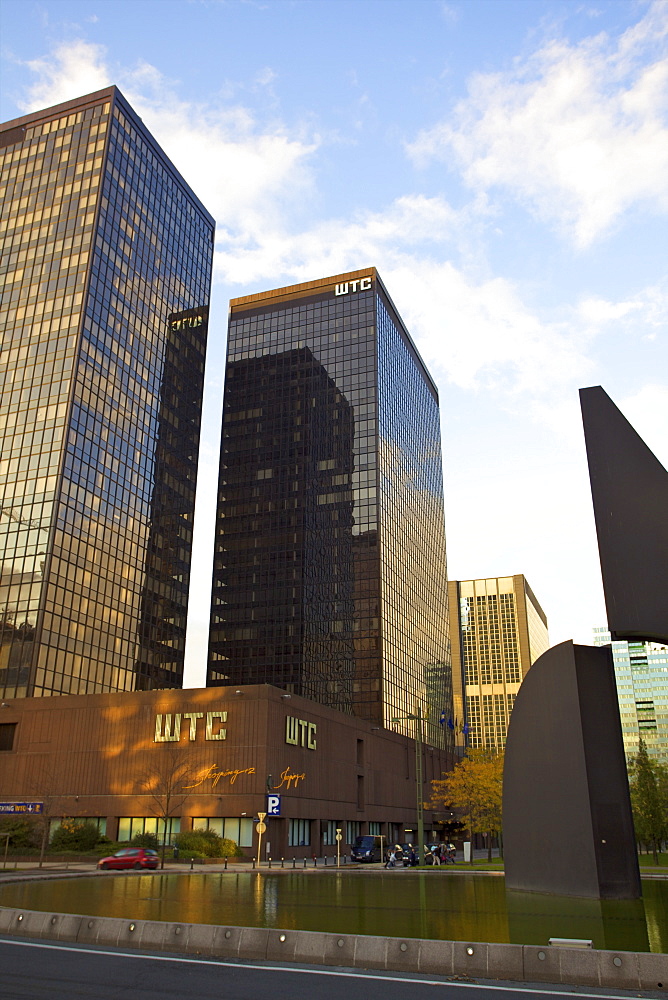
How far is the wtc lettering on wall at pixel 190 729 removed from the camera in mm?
62406

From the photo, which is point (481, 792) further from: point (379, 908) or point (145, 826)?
point (379, 908)

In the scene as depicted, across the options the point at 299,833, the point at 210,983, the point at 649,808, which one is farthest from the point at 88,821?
the point at 210,983

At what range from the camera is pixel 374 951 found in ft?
43.9

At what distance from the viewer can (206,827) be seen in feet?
199

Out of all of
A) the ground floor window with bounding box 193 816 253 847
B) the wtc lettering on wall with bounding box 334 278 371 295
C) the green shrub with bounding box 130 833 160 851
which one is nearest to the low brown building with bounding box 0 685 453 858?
the ground floor window with bounding box 193 816 253 847

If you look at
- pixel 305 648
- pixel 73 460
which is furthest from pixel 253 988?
pixel 305 648

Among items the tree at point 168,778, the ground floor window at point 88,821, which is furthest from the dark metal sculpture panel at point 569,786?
the ground floor window at point 88,821

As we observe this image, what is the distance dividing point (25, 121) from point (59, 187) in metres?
16.4

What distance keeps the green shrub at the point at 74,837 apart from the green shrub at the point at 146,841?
3.65m

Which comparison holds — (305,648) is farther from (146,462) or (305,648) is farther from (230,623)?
(146,462)

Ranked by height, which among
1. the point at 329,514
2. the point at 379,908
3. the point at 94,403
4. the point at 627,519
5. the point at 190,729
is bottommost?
the point at 379,908

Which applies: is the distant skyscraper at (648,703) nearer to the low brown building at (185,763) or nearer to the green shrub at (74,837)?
the low brown building at (185,763)

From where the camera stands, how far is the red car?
43.6 m

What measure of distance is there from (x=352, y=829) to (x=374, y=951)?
73032 millimetres
